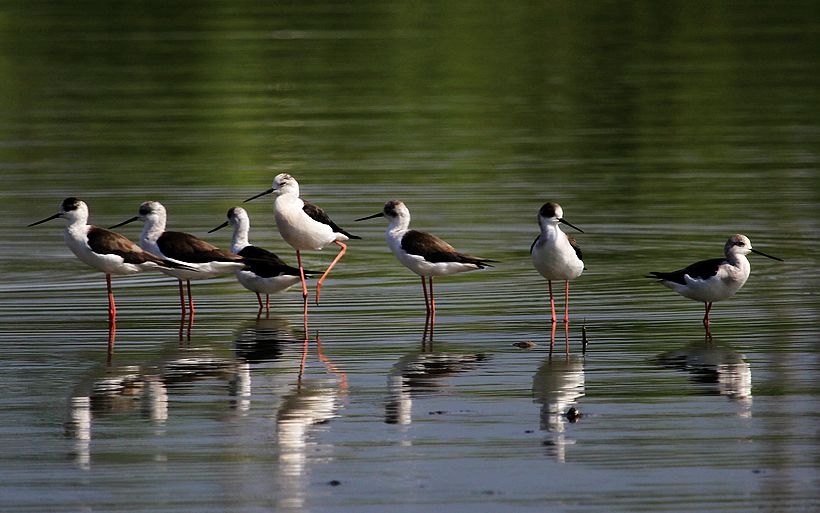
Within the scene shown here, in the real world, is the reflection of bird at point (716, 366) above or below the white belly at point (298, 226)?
below

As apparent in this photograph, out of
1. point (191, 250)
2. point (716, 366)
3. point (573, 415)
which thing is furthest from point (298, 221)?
point (573, 415)

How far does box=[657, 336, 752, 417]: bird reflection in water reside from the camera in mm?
10703

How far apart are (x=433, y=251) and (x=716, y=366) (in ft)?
11.2

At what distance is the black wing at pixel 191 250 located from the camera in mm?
14336

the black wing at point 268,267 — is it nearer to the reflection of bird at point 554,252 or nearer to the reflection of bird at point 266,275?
the reflection of bird at point 266,275

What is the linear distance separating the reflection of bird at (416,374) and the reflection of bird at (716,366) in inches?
55.0

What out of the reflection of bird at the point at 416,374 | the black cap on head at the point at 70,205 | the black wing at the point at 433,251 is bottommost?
the reflection of bird at the point at 416,374

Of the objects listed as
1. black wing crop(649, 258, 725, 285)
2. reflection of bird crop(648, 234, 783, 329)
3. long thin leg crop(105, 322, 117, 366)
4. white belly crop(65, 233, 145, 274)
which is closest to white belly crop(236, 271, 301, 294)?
white belly crop(65, 233, 145, 274)

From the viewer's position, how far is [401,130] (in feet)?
92.6

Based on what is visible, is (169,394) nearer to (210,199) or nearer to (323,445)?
(323,445)

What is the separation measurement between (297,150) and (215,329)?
492 inches

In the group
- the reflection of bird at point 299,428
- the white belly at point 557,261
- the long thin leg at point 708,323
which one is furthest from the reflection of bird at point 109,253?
the long thin leg at point 708,323

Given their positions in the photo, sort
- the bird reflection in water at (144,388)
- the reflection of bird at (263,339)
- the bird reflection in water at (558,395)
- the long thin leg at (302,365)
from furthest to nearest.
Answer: the reflection of bird at (263,339), the long thin leg at (302,365), the bird reflection in water at (144,388), the bird reflection in water at (558,395)

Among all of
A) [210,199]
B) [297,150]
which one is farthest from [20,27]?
[210,199]
